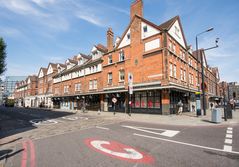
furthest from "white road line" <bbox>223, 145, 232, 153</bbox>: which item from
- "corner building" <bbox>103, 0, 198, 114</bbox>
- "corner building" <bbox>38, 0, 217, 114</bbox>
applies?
"corner building" <bbox>38, 0, 217, 114</bbox>

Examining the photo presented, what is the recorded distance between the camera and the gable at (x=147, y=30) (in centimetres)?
2072

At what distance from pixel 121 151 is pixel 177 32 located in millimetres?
23457

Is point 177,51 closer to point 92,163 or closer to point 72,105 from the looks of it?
point 92,163

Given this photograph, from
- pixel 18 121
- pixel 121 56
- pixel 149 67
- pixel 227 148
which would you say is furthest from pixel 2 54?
pixel 227 148

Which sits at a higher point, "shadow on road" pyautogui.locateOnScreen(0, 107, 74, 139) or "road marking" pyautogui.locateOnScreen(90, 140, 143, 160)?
"road marking" pyautogui.locateOnScreen(90, 140, 143, 160)

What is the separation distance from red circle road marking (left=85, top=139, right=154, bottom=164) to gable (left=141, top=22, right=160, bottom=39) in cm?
1800

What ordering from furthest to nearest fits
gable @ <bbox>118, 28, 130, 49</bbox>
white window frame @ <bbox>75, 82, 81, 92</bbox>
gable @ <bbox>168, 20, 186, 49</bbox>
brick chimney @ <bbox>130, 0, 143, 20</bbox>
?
white window frame @ <bbox>75, 82, 81, 92</bbox> < gable @ <bbox>118, 28, 130, 49</bbox> < brick chimney @ <bbox>130, 0, 143, 20</bbox> < gable @ <bbox>168, 20, 186, 49</bbox>

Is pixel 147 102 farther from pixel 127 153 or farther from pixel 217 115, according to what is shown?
pixel 127 153

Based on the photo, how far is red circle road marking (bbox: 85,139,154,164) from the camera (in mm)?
4793

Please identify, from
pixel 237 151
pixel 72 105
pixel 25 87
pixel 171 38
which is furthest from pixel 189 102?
pixel 25 87

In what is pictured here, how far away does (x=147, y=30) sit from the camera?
70.8ft

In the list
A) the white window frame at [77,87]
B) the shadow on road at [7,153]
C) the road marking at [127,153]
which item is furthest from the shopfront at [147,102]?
the white window frame at [77,87]

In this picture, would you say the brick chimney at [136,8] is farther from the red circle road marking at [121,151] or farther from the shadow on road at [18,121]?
the red circle road marking at [121,151]

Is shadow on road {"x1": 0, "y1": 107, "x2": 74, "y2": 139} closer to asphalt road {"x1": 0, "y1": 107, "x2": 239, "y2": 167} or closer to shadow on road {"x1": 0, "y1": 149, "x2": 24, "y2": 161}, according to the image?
shadow on road {"x1": 0, "y1": 149, "x2": 24, "y2": 161}
